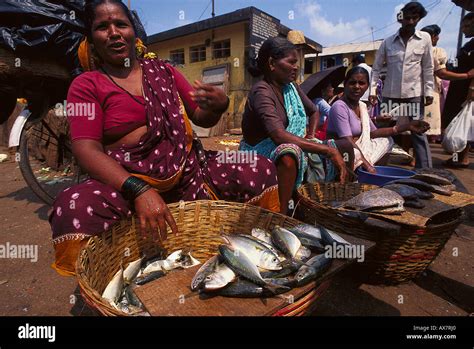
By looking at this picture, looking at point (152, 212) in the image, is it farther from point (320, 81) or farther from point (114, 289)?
point (320, 81)

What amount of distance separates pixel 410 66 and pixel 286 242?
15.7 feet

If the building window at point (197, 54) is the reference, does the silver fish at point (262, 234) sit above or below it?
below

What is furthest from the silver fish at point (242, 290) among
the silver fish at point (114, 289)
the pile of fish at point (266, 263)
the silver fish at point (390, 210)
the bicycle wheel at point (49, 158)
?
the bicycle wheel at point (49, 158)

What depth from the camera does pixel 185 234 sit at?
2287mm

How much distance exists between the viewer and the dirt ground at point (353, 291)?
2.13 m

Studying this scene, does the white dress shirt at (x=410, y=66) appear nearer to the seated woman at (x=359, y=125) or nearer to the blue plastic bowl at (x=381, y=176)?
the seated woman at (x=359, y=125)

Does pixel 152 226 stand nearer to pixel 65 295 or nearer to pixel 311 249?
pixel 311 249

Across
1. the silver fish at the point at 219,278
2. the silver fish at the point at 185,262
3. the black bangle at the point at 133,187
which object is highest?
the black bangle at the point at 133,187

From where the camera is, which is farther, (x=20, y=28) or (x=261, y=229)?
(x=20, y=28)

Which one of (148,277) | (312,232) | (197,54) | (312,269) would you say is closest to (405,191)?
(312,232)

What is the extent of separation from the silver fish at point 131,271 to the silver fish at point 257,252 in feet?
2.15
